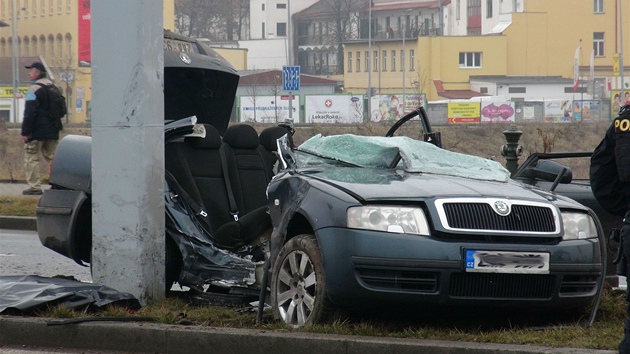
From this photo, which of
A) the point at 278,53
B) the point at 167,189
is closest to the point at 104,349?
the point at 167,189

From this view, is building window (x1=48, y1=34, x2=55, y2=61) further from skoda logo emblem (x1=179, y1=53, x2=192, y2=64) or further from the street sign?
skoda logo emblem (x1=179, y1=53, x2=192, y2=64)

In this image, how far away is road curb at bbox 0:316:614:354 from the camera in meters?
5.47

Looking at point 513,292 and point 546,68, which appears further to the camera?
point 546,68

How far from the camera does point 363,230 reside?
229 inches

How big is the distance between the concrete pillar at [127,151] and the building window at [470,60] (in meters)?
86.8

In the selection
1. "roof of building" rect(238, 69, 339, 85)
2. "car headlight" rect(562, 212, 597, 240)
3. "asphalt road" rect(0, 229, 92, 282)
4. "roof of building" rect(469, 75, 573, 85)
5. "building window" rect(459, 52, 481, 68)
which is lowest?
"asphalt road" rect(0, 229, 92, 282)

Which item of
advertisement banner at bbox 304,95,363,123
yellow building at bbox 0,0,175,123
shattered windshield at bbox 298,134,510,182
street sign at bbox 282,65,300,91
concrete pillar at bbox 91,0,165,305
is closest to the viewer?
shattered windshield at bbox 298,134,510,182

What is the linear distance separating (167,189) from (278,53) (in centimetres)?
11533

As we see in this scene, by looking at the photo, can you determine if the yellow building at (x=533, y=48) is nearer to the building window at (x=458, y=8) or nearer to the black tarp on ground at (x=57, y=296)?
the building window at (x=458, y=8)

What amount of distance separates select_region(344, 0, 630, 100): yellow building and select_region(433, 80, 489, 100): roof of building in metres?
0.08

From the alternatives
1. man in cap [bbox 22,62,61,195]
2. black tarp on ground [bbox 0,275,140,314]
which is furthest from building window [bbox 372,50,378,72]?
black tarp on ground [bbox 0,275,140,314]

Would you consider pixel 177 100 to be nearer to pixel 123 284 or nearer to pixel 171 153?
pixel 171 153

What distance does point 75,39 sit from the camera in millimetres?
92688

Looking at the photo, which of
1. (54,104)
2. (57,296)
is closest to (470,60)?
(54,104)
